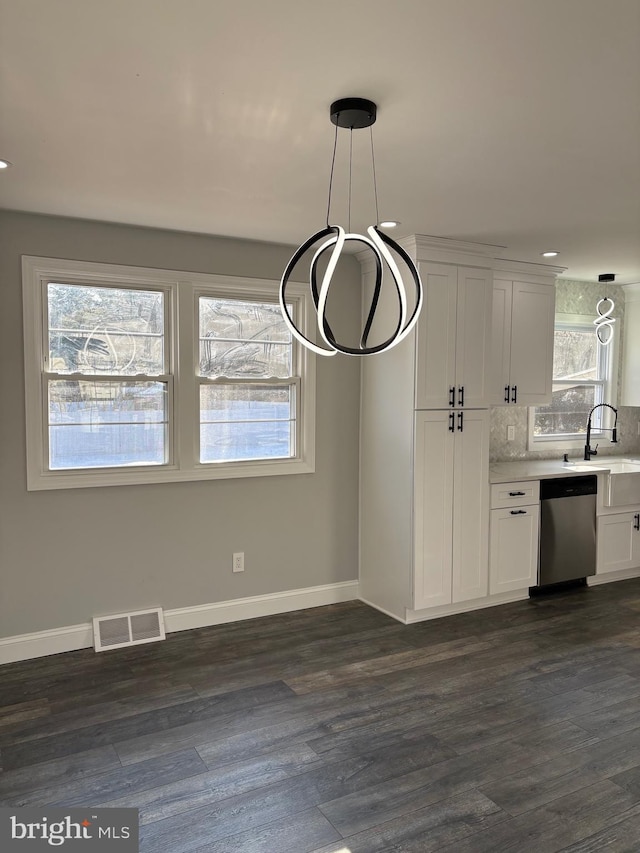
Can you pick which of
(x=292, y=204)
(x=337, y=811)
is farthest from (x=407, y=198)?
(x=337, y=811)

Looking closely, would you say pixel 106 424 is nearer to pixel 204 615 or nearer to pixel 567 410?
pixel 204 615

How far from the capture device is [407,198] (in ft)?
10.3

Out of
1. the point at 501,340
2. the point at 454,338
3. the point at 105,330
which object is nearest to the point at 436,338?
the point at 454,338

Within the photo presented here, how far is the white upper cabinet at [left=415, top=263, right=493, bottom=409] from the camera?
4.02 metres

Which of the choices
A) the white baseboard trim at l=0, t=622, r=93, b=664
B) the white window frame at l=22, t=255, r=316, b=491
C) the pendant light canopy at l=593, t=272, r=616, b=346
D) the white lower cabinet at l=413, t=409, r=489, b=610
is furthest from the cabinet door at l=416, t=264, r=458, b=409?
the white baseboard trim at l=0, t=622, r=93, b=664

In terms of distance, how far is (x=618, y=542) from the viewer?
506 cm

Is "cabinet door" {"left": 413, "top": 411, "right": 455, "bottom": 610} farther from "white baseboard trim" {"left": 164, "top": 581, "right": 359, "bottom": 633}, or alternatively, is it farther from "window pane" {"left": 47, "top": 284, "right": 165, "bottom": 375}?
"window pane" {"left": 47, "top": 284, "right": 165, "bottom": 375}

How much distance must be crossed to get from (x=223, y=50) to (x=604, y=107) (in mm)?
1242

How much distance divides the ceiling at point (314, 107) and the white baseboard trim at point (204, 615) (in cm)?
230

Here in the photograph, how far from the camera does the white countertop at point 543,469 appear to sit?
448 centimetres

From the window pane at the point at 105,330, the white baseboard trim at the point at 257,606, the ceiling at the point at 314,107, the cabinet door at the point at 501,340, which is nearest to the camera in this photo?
the ceiling at the point at 314,107

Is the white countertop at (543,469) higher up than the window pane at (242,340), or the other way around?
the window pane at (242,340)

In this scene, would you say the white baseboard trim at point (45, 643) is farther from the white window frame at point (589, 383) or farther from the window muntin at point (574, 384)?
the window muntin at point (574, 384)

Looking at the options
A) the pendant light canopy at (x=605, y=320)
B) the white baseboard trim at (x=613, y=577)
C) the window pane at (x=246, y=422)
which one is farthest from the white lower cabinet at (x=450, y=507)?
the pendant light canopy at (x=605, y=320)
